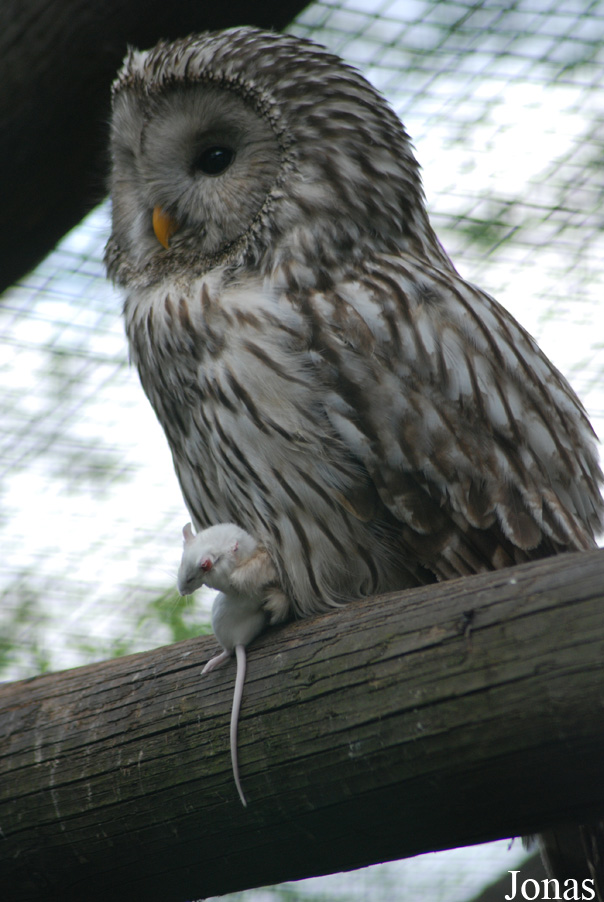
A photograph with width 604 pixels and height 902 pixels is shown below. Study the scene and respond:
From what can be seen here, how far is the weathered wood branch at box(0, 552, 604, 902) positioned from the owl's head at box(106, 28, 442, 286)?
85cm

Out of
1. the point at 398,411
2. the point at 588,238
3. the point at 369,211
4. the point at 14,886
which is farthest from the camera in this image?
the point at 588,238

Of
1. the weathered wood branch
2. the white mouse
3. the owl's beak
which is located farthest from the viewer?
the owl's beak

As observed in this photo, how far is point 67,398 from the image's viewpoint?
3936mm

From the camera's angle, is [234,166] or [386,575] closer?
[386,575]

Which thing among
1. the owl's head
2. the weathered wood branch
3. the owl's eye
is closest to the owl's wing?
the owl's head

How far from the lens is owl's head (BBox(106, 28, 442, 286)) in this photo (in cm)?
194

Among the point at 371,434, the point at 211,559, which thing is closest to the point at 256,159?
the point at 371,434

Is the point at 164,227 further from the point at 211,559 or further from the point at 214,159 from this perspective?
the point at 211,559

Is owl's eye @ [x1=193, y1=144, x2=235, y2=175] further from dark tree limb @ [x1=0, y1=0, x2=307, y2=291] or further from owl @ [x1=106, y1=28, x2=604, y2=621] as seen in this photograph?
dark tree limb @ [x1=0, y1=0, x2=307, y2=291]

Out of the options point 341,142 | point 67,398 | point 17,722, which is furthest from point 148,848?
point 67,398

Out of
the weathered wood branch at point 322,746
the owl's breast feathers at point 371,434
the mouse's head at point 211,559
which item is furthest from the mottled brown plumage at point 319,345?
the weathered wood branch at point 322,746

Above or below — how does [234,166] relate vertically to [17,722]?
above

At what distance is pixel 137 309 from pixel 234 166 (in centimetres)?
36

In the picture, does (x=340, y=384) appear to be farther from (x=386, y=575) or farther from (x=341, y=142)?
(x=341, y=142)
